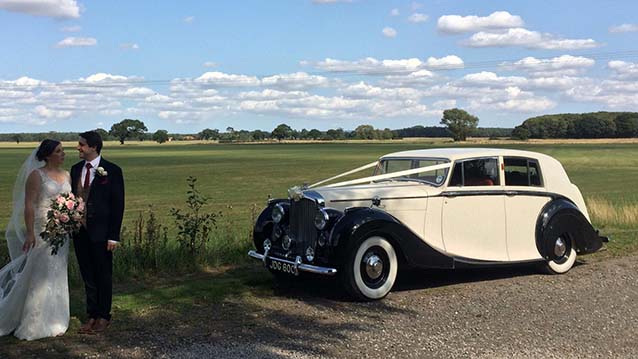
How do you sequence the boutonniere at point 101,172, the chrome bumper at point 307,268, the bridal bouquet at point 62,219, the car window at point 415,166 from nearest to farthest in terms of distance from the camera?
the bridal bouquet at point 62,219 < the boutonniere at point 101,172 < the chrome bumper at point 307,268 < the car window at point 415,166

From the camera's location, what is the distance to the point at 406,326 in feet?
19.6

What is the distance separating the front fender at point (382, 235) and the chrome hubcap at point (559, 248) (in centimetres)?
192

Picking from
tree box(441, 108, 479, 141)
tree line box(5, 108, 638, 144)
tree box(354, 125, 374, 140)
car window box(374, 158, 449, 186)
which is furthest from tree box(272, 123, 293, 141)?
car window box(374, 158, 449, 186)

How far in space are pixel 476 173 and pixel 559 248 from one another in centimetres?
176

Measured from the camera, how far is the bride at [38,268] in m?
5.43

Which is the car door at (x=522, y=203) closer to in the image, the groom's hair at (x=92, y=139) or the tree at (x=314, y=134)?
the groom's hair at (x=92, y=139)

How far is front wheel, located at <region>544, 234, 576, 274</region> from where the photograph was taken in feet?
28.5

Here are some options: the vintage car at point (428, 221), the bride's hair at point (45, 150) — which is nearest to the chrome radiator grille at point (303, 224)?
the vintage car at point (428, 221)

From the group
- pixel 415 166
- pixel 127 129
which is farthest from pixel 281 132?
pixel 415 166

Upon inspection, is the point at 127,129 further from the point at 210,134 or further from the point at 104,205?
the point at 104,205

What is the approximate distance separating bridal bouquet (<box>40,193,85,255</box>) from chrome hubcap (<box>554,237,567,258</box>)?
6.36 meters

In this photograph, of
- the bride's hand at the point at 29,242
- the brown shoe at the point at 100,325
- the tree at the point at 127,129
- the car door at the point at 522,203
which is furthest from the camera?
the tree at the point at 127,129

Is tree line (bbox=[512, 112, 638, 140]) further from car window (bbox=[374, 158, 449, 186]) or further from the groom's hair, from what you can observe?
the groom's hair

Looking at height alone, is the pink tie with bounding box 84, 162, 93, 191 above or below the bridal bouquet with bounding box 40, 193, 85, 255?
above
